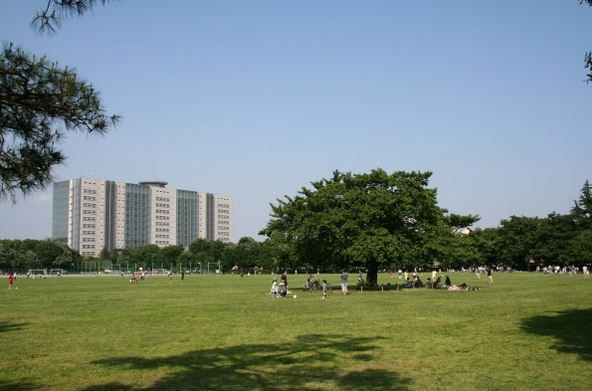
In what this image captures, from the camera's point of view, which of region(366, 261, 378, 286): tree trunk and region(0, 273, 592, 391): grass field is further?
region(366, 261, 378, 286): tree trunk

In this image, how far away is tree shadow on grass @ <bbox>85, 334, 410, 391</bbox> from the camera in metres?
11.8

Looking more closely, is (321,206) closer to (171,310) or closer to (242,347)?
(171,310)

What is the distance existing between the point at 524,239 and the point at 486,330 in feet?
347

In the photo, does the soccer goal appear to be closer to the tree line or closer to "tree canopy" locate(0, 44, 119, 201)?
the tree line

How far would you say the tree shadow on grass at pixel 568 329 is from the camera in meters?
15.6

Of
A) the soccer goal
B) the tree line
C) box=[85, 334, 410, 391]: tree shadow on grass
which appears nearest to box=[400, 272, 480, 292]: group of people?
the tree line

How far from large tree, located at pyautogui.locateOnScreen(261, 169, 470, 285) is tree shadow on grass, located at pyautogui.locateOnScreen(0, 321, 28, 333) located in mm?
25280

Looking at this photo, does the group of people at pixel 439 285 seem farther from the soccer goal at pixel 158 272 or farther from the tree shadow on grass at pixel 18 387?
the soccer goal at pixel 158 272

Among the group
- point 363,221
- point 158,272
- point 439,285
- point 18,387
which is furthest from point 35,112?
point 158,272

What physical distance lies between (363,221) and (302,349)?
2935cm

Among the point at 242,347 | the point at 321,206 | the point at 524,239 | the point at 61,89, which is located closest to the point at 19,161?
the point at 61,89

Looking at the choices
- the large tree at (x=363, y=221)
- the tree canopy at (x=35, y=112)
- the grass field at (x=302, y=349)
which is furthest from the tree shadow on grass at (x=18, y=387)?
the large tree at (x=363, y=221)

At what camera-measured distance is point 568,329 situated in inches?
758

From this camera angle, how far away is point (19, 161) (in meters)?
8.63
